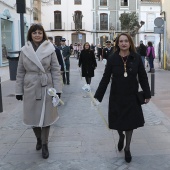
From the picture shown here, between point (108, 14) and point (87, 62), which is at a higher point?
point (108, 14)

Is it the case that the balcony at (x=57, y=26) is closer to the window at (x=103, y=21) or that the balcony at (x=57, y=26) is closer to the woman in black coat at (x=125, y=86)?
the window at (x=103, y=21)

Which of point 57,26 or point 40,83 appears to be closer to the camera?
point 40,83

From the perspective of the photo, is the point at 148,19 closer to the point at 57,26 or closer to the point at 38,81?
the point at 57,26

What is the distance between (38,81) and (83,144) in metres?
1.39

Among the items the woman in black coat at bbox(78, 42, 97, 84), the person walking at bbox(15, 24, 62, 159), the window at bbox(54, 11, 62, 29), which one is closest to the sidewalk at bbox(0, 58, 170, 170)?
the person walking at bbox(15, 24, 62, 159)

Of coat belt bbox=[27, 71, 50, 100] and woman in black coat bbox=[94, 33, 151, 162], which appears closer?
woman in black coat bbox=[94, 33, 151, 162]

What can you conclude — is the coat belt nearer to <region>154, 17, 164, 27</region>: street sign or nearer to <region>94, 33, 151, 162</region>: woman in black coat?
<region>94, 33, 151, 162</region>: woman in black coat

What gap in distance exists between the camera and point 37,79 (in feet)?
15.5

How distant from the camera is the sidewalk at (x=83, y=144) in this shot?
182 inches

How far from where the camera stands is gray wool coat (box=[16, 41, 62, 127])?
4.73 meters

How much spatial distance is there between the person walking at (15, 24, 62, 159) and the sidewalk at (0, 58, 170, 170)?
1.22ft

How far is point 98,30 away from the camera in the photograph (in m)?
55.1

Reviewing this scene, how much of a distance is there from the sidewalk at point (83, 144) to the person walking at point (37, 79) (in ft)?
1.22

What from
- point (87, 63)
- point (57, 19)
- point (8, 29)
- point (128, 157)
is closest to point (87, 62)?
point (87, 63)
